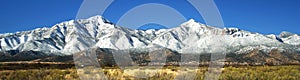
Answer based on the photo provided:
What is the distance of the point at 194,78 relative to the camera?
118ft

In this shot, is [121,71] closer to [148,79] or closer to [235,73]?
[148,79]

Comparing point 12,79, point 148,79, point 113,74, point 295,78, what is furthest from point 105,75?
point 295,78

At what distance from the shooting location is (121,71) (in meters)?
39.6

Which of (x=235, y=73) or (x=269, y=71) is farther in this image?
(x=269, y=71)

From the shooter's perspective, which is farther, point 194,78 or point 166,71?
point 166,71

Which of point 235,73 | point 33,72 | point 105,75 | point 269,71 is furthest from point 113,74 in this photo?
point 269,71

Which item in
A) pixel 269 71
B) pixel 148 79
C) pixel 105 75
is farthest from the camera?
pixel 269 71

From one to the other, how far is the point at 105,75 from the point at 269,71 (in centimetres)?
1446

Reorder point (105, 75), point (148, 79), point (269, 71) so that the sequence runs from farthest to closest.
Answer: point (269, 71) < point (105, 75) < point (148, 79)

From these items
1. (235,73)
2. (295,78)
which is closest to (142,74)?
(235,73)

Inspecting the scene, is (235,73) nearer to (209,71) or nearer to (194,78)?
(209,71)

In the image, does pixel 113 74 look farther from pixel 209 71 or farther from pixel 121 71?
pixel 209 71

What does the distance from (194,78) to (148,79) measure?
339 centimetres

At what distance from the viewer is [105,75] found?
3784 centimetres
